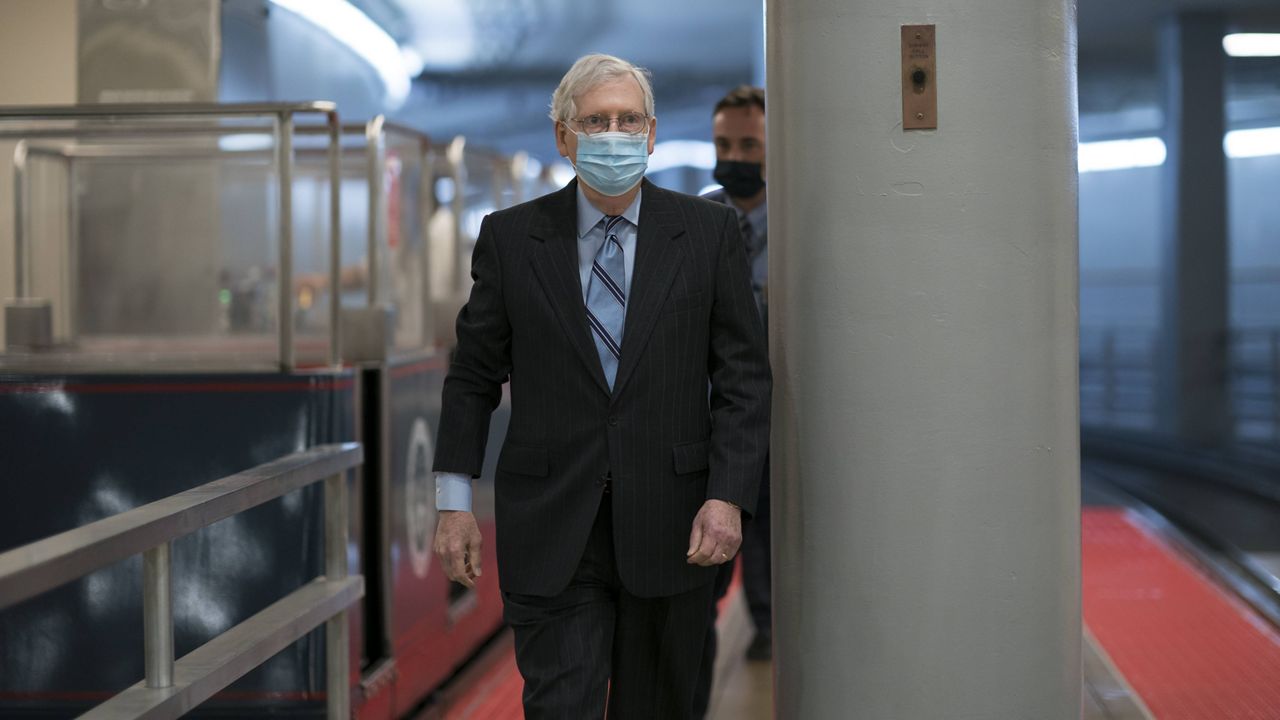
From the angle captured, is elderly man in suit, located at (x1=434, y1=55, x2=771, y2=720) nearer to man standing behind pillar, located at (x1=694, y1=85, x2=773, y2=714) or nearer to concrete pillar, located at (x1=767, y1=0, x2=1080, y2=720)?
concrete pillar, located at (x1=767, y1=0, x2=1080, y2=720)

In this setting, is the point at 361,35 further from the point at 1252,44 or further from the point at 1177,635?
the point at 1177,635

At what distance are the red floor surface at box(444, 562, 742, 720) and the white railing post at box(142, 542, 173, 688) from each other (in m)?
2.24

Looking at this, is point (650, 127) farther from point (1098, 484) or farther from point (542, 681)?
point (1098, 484)

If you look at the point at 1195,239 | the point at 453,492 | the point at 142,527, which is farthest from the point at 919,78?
the point at 1195,239

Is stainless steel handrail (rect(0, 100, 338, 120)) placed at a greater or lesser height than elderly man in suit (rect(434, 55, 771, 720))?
greater

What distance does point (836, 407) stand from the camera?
2562 millimetres

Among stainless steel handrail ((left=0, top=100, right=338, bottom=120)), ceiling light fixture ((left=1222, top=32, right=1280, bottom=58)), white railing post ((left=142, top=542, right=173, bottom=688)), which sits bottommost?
white railing post ((left=142, top=542, right=173, bottom=688))

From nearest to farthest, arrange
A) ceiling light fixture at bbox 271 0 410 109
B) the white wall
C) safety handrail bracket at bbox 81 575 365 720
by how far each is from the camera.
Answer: safety handrail bracket at bbox 81 575 365 720, the white wall, ceiling light fixture at bbox 271 0 410 109

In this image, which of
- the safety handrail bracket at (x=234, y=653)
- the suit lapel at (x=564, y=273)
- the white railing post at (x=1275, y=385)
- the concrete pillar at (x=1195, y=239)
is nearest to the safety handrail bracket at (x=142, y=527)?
the safety handrail bracket at (x=234, y=653)

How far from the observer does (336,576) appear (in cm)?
364

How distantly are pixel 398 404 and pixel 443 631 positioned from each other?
0.99 metres

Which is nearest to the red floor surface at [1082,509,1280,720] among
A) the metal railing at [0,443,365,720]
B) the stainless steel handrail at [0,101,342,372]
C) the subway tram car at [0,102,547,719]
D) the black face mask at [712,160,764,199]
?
the black face mask at [712,160,764,199]

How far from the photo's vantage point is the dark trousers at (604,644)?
2549 millimetres

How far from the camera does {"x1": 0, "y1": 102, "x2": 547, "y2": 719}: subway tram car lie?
395 centimetres
